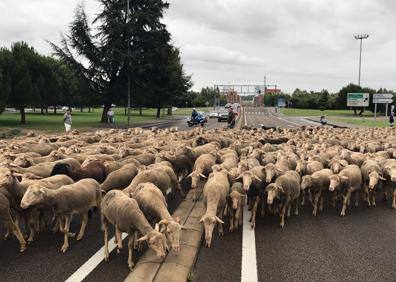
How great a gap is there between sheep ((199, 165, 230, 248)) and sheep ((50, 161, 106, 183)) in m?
2.85

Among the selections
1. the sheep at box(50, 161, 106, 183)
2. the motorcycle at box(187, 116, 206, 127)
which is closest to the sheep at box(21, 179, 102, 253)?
the sheep at box(50, 161, 106, 183)

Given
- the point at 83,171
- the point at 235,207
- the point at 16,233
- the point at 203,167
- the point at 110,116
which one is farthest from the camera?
the point at 110,116

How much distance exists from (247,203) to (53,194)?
16.6 ft

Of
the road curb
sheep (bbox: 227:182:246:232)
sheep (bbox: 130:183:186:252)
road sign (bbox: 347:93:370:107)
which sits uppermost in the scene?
road sign (bbox: 347:93:370:107)

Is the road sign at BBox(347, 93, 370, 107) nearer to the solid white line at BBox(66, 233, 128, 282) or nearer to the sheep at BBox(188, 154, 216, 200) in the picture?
the sheep at BBox(188, 154, 216, 200)

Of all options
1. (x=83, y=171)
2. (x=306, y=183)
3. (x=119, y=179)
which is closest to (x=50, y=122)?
(x=83, y=171)

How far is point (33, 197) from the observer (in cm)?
723

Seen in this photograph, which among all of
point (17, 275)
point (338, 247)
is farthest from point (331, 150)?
point (17, 275)

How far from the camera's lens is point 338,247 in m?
7.62

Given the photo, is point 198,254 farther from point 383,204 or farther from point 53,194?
point 383,204

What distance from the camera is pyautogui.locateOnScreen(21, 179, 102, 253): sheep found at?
725cm

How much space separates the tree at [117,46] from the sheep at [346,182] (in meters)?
37.5

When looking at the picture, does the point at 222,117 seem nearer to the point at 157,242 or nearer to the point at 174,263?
the point at 174,263

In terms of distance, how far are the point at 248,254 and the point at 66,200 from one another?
3.46m
